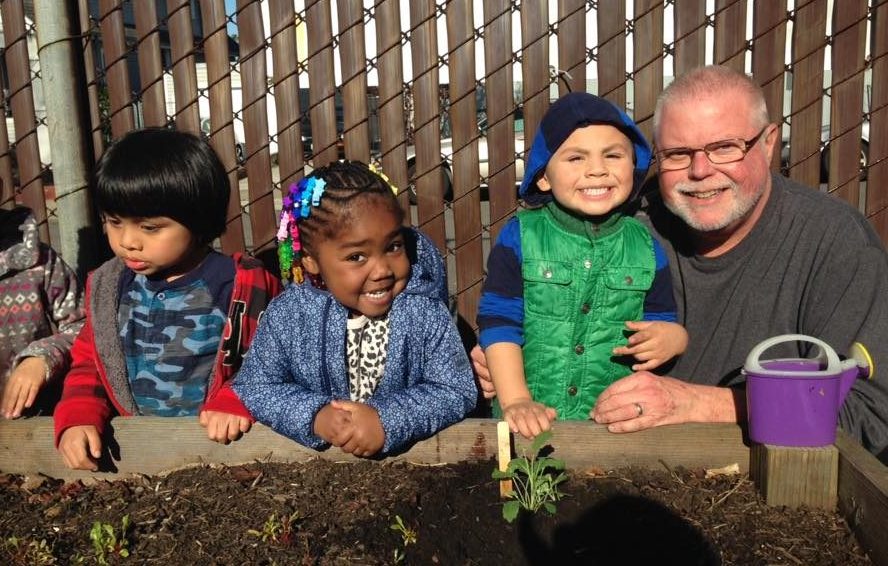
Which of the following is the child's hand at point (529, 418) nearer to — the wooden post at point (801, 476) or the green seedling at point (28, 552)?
the wooden post at point (801, 476)

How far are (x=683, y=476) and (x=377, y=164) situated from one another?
8.08ft

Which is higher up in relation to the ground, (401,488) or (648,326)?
(648,326)

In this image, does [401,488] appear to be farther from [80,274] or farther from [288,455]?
[80,274]

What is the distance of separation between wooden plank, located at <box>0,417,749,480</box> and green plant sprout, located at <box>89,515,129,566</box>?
0.43 metres

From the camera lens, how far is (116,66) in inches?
152

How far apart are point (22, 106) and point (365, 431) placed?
9.46ft

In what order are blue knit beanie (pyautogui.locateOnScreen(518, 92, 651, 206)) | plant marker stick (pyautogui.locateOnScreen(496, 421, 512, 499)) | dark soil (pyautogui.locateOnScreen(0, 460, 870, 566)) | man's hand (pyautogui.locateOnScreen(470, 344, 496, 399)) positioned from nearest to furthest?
dark soil (pyautogui.locateOnScreen(0, 460, 870, 566)) < plant marker stick (pyautogui.locateOnScreen(496, 421, 512, 499)) < blue knit beanie (pyautogui.locateOnScreen(518, 92, 651, 206)) < man's hand (pyautogui.locateOnScreen(470, 344, 496, 399))

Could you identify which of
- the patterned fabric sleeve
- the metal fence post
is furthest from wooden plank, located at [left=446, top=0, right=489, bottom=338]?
the patterned fabric sleeve

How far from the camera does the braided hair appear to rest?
2389 mm

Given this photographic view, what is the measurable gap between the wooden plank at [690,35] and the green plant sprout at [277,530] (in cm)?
280

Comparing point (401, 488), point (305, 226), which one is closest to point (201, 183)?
point (305, 226)

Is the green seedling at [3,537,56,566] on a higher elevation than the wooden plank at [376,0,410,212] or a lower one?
lower

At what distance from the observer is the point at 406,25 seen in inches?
165

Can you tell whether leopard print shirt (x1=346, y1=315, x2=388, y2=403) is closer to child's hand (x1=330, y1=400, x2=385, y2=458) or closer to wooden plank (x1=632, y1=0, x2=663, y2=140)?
child's hand (x1=330, y1=400, x2=385, y2=458)
